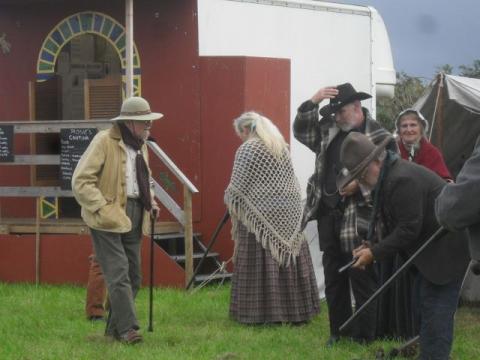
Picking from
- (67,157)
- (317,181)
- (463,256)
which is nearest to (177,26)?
(67,157)

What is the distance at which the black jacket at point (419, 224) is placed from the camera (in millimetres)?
6328

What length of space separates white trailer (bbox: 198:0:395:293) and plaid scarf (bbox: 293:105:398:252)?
4351mm

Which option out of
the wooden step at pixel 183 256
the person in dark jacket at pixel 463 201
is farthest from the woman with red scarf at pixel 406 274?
the wooden step at pixel 183 256

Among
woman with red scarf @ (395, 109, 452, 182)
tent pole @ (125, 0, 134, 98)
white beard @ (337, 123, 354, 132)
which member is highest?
tent pole @ (125, 0, 134, 98)

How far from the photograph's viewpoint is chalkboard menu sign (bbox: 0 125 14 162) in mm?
12344

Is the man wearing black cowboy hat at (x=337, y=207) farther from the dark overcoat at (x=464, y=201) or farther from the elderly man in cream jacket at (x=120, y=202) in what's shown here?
the dark overcoat at (x=464, y=201)

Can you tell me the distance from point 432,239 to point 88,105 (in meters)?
7.89

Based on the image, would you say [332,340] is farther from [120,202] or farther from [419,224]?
[419,224]

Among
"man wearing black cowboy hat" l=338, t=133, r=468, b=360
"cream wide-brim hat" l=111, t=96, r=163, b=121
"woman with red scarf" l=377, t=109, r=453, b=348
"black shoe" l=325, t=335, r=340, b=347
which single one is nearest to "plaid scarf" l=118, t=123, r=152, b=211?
"cream wide-brim hat" l=111, t=96, r=163, b=121

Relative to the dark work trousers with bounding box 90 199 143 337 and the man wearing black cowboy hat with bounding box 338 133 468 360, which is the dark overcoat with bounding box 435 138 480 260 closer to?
the man wearing black cowboy hat with bounding box 338 133 468 360

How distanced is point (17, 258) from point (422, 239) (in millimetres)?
6794

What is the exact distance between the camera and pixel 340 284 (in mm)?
8281

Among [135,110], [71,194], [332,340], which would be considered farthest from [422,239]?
[71,194]

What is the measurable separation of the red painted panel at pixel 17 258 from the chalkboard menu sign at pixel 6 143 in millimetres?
891
